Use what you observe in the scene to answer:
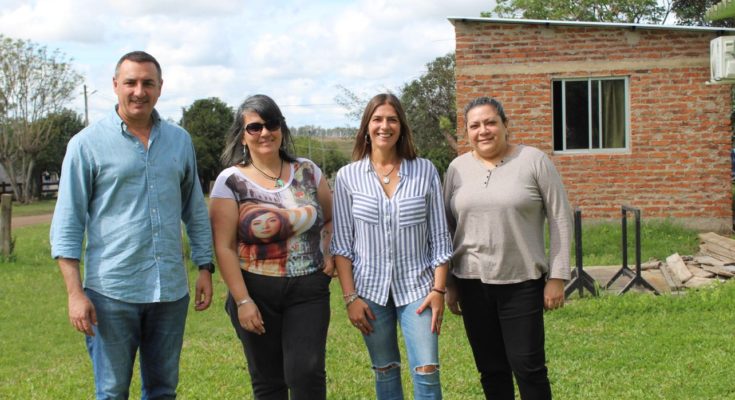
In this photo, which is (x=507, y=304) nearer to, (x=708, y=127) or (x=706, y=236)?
(x=706, y=236)

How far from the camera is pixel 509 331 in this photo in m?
3.93

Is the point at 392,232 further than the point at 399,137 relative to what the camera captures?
No

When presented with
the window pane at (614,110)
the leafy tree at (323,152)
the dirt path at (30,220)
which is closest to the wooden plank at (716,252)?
the window pane at (614,110)

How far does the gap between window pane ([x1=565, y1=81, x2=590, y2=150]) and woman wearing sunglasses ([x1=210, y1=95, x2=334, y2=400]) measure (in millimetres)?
10968

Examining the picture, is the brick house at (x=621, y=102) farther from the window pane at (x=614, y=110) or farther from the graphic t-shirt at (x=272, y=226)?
the graphic t-shirt at (x=272, y=226)

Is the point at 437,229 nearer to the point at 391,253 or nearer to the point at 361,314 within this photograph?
the point at 391,253

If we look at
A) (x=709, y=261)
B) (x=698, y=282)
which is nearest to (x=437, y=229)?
(x=698, y=282)

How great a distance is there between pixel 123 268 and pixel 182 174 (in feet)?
1.72

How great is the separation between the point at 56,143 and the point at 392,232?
49.9 meters

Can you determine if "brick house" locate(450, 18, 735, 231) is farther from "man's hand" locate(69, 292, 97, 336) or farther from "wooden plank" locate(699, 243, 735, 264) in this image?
"man's hand" locate(69, 292, 97, 336)

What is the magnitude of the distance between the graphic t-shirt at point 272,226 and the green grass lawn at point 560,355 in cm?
205

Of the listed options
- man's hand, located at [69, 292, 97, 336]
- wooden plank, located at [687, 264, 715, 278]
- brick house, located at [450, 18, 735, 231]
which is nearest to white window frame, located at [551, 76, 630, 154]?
brick house, located at [450, 18, 735, 231]

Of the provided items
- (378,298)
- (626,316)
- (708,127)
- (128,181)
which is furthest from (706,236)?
(128,181)

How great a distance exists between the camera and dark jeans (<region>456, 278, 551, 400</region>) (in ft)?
12.8
